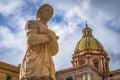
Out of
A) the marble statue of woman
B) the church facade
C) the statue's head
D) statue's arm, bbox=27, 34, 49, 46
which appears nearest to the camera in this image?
the marble statue of woman

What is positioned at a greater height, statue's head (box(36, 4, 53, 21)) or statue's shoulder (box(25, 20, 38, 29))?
statue's head (box(36, 4, 53, 21))

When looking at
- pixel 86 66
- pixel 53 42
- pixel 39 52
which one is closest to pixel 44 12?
pixel 53 42

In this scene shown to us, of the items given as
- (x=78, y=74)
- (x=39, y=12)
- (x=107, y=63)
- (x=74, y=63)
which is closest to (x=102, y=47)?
(x=107, y=63)

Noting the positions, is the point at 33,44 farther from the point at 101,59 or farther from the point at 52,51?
the point at 101,59

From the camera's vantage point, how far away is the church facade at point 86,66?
30545mm

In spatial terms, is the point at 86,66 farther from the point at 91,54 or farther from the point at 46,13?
the point at 46,13

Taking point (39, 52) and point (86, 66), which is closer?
point (39, 52)

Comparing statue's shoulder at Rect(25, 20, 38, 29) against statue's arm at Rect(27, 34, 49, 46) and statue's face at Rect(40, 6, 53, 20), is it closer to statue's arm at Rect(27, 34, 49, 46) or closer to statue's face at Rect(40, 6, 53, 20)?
statue's arm at Rect(27, 34, 49, 46)

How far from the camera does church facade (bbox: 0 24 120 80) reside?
3055 centimetres

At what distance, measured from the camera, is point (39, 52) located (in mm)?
4633

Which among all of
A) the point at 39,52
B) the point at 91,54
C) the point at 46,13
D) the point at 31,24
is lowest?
the point at 39,52

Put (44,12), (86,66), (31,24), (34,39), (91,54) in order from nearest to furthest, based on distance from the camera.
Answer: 1. (34,39)
2. (31,24)
3. (44,12)
4. (86,66)
5. (91,54)

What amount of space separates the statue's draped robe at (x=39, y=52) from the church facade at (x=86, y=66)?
2497cm

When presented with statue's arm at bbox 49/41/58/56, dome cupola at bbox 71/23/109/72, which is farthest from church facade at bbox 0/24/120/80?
statue's arm at bbox 49/41/58/56
